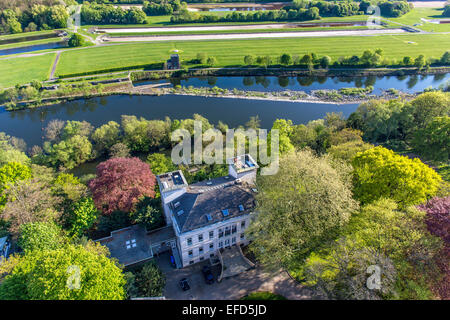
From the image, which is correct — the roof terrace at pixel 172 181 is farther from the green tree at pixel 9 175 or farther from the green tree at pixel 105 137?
the green tree at pixel 105 137

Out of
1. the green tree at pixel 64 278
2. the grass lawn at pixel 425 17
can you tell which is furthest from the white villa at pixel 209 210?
→ the grass lawn at pixel 425 17

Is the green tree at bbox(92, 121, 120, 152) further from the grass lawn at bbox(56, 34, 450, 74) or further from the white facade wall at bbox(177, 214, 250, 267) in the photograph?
the grass lawn at bbox(56, 34, 450, 74)

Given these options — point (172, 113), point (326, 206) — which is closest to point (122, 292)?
point (326, 206)

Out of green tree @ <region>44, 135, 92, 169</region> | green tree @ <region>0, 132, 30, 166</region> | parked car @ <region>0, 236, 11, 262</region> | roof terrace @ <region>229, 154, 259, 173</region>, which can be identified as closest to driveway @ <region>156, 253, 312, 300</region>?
roof terrace @ <region>229, 154, 259, 173</region>

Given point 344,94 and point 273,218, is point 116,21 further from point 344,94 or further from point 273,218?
point 273,218

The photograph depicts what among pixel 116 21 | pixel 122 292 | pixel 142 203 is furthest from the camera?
pixel 116 21

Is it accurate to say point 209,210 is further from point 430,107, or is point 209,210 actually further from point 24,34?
point 24,34

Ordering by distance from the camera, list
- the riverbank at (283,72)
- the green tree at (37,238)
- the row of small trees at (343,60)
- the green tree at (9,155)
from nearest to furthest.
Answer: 1. the green tree at (37,238)
2. the green tree at (9,155)
3. the riverbank at (283,72)
4. the row of small trees at (343,60)
